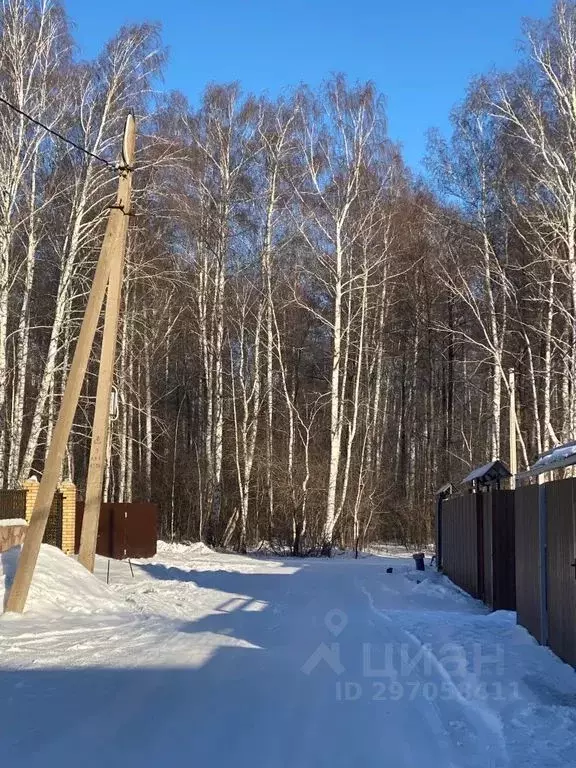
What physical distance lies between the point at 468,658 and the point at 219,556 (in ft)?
56.7

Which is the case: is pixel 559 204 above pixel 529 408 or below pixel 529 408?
above

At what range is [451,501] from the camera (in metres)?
17.1

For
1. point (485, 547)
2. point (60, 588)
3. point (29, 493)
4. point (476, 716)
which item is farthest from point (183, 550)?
point (476, 716)

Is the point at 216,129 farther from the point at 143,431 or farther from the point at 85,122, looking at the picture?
the point at 143,431

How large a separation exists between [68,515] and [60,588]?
8.29 m

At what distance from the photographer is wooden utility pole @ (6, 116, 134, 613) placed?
35.0ft

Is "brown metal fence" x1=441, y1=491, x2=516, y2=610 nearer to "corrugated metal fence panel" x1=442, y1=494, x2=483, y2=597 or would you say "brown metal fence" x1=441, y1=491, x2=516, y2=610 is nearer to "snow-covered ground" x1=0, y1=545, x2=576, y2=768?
"corrugated metal fence panel" x1=442, y1=494, x2=483, y2=597

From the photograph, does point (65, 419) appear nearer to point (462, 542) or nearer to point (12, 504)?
point (12, 504)

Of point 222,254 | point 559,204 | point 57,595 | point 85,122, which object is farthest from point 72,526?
point 559,204

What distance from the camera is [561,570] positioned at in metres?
7.68

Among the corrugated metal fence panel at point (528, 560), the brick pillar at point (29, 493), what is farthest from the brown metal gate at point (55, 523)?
the corrugated metal fence panel at point (528, 560)

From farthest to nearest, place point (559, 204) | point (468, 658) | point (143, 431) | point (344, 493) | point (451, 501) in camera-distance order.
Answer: point (143, 431) < point (344, 493) < point (559, 204) < point (451, 501) < point (468, 658)

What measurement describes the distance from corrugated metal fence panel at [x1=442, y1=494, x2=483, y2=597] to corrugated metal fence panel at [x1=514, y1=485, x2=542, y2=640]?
3.55 metres

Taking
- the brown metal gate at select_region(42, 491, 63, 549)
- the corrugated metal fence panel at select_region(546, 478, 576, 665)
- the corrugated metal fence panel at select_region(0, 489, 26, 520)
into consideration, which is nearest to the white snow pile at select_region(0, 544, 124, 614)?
the corrugated metal fence panel at select_region(0, 489, 26, 520)
